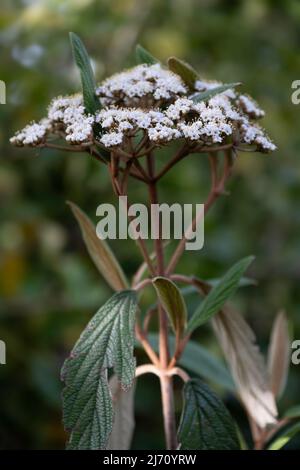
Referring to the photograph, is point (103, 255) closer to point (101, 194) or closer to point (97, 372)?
point (97, 372)

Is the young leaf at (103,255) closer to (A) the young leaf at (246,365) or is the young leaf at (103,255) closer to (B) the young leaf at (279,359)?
(A) the young leaf at (246,365)

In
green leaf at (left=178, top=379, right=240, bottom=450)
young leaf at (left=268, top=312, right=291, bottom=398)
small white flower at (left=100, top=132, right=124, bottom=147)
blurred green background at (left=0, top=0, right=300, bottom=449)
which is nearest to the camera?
small white flower at (left=100, top=132, right=124, bottom=147)

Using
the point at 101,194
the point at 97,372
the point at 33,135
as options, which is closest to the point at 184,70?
the point at 33,135

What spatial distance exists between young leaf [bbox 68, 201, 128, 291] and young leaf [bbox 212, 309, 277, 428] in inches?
5.6

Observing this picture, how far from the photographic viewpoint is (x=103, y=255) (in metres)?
0.88

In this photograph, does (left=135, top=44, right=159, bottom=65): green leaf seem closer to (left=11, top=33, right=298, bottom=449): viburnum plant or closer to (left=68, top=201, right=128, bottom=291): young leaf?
(left=11, top=33, right=298, bottom=449): viburnum plant

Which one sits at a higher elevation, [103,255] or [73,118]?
[73,118]

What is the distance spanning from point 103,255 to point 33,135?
18 centimetres

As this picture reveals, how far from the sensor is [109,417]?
730 mm

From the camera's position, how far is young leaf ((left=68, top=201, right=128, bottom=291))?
Answer: 0.87 m

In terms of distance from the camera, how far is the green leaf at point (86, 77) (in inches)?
29.6

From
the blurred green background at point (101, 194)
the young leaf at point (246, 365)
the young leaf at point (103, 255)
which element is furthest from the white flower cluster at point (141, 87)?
the blurred green background at point (101, 194)

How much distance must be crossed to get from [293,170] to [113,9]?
83cm

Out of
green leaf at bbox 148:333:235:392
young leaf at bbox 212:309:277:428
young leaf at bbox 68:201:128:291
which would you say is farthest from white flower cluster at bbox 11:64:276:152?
green leaf at bbox 148:333:235:392
